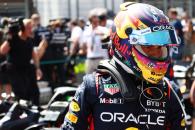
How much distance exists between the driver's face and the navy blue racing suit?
0.13m

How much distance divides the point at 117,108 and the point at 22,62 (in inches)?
196

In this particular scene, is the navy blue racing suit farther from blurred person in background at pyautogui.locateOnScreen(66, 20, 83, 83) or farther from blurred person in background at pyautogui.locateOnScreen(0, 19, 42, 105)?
blurred person in background at pyautogui.locateOnScreen(66, 20, 83, 83)

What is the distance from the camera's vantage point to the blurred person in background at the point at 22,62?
7.02 m

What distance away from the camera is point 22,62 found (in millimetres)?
7227

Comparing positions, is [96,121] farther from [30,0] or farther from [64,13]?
[64,13]

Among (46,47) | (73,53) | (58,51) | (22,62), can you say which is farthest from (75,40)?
(22,62)

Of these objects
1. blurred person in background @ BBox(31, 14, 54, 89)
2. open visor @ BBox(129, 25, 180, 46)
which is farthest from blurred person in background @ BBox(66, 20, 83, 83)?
open visor @ BBox(129, 25, 180, 46)

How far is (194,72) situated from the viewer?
277 inches

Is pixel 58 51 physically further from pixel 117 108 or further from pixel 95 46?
pixel 117 108

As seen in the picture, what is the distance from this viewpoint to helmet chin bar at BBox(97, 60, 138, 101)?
7.61 ft

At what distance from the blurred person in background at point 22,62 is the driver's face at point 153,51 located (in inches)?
185

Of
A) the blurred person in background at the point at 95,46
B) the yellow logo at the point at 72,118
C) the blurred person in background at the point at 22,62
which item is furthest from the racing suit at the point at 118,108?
the blurred person in background at the point at 95,46

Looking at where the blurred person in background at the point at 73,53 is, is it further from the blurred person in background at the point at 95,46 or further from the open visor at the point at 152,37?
the open visor at the point at 152,37

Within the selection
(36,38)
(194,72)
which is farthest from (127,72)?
(36,38)
